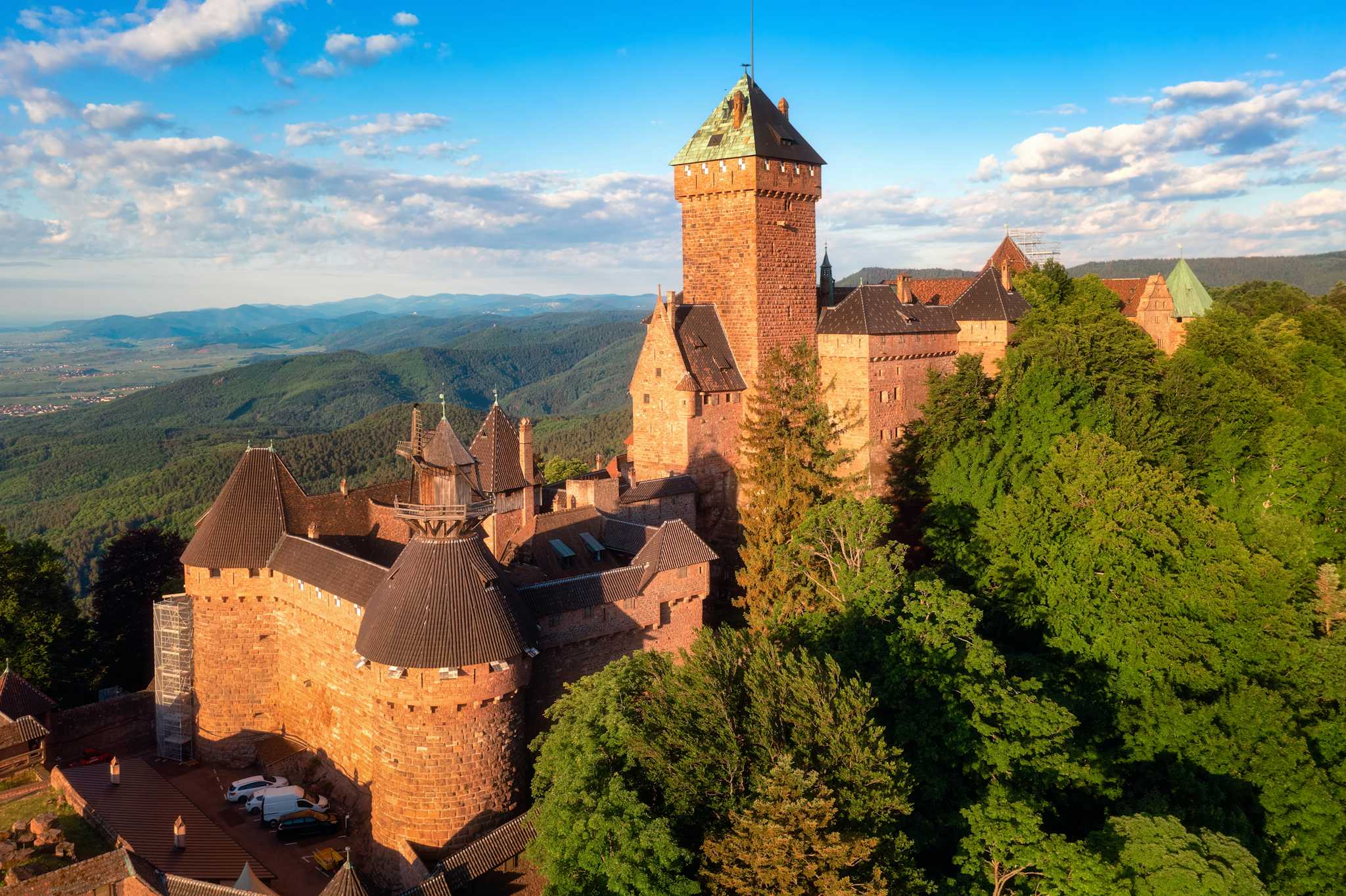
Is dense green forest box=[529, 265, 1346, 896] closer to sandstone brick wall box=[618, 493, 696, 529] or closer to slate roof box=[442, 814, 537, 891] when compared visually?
slate roof box=[442, 814, 537, 891]

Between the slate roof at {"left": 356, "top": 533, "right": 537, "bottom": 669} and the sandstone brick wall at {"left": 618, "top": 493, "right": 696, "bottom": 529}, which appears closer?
the slate roof at {"left": 356, "top": 533, "right": 537, "bottom": 669}

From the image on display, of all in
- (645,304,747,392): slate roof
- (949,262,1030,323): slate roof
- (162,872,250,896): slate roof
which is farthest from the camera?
(949,262,1030,323): slate roof

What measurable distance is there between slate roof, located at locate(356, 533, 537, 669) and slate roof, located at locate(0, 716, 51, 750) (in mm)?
12936

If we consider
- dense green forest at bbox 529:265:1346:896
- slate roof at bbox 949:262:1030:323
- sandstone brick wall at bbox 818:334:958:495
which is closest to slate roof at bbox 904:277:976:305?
slate roof at bbox 949:262:1030:323

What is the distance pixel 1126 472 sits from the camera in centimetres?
3006

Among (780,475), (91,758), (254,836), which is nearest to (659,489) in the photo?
(780,475)

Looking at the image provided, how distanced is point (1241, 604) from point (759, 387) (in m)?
16.0

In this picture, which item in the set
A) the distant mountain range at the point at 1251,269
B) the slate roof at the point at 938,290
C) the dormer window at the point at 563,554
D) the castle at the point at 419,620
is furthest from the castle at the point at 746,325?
the distant mountain range at the point at 1251,269

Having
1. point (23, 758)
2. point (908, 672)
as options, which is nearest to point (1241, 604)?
point (908, 672)

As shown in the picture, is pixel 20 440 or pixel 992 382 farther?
pixel 20 440

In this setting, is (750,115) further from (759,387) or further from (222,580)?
(222,580)

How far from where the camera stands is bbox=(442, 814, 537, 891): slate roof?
2142 centimetres

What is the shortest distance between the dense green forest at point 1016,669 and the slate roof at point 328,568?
604 centimetres

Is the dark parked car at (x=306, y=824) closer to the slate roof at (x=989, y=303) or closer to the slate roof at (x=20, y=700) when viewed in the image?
the slate roof at (x=20, y=700)
